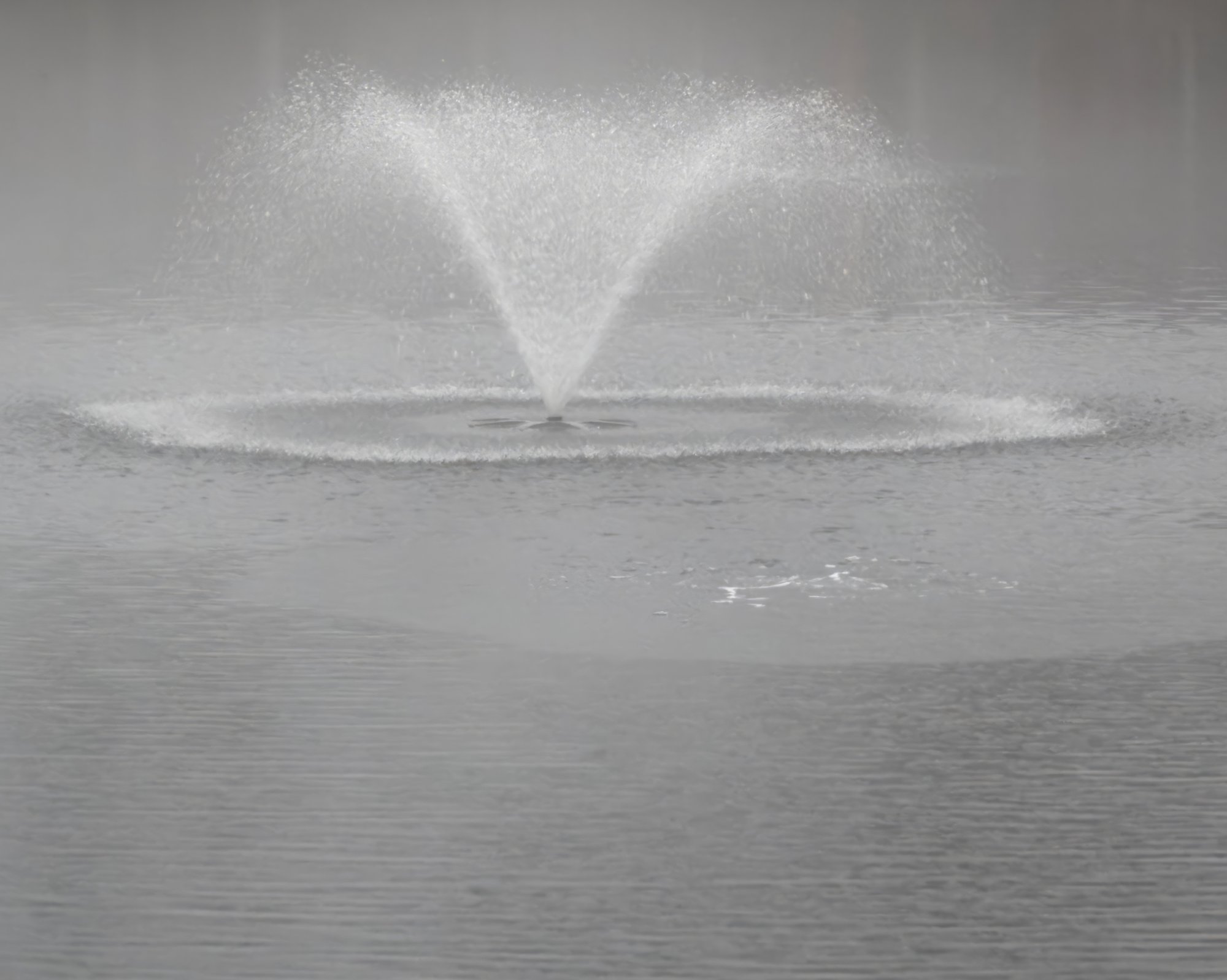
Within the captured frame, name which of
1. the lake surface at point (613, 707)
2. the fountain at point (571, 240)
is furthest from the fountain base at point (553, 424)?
the lake surface at point (613, 707)

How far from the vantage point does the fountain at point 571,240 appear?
13148 mm

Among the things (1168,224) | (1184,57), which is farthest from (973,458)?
(1184,57)

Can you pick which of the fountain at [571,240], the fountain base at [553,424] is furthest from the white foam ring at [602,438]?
the fountain base at [553,424]

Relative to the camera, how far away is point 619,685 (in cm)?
773

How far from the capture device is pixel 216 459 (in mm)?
12086

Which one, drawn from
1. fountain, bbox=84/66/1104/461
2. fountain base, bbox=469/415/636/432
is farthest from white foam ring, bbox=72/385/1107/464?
fountain base, bbox=469/415/636/432

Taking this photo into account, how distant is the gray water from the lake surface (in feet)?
0.06

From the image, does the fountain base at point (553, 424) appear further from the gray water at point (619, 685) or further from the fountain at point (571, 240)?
the gray water at point (619, 685)

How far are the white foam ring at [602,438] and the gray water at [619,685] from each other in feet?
0.21

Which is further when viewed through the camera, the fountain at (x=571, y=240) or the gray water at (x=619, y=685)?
the fountain at (x=571, y=240)

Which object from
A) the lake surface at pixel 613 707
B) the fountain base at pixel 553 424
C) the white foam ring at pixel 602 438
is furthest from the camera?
the fountain base at pixel 553 424

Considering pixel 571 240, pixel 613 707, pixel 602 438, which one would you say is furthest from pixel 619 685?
pixel 571 240

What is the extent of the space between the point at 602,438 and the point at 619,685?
5.05m

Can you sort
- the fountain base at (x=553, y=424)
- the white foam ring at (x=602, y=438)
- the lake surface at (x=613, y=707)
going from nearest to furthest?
the lake surface at (x=613, y=707) → the white foam ring at (x=602, y=438) → the fountain base at (x=553, y=424)
